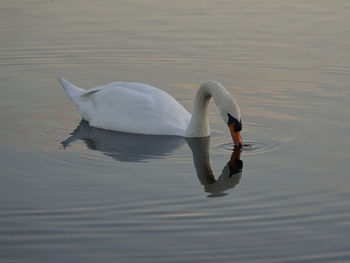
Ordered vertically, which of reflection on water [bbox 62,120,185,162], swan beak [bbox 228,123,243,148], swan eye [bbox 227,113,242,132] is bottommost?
reflection on water [bbox 62,120,185,162]

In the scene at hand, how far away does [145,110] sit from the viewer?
1104 centimetres

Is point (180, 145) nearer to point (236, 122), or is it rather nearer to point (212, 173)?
point (236, 122)

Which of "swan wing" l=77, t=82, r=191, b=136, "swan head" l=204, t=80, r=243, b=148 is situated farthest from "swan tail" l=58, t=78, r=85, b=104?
"swan head" l=204, t=80, r=243, b=148

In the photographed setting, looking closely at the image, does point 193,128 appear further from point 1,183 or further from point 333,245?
point 333,245

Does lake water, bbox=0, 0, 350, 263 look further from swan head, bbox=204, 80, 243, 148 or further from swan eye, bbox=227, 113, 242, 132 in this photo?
swan eye, bbox=227, 113, 242, 132

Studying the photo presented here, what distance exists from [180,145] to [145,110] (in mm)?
856

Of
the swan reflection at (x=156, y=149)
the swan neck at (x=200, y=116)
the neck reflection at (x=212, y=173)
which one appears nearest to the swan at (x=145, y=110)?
the swan neck at (x=200, y=116)

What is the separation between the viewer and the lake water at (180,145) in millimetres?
7203

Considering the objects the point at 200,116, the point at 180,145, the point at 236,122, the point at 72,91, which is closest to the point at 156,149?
the point at 180,145

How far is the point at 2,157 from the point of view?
9.70 metres

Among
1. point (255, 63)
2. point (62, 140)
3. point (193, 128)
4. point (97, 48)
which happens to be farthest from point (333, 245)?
point (97, 48)

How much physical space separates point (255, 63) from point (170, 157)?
4.99 meters

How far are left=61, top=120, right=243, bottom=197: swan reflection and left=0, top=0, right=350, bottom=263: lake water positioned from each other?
3 centimetres

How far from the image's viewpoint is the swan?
10695 mm
